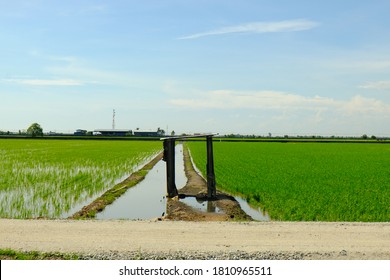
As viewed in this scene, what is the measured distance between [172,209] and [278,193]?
18.5 ft

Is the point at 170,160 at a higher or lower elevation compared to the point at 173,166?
higher

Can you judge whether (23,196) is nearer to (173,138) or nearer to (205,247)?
(173,138)

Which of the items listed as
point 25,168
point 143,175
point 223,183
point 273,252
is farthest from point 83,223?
point 25,168

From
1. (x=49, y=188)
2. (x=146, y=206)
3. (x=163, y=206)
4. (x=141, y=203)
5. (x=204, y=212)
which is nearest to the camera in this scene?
(x=204, y=212)

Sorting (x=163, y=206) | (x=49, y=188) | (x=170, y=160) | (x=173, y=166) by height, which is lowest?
(x=163, y=206)

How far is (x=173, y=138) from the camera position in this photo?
20.9 meters

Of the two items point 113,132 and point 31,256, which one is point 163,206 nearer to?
point 31,256

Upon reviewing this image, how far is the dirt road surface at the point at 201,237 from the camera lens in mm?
9938

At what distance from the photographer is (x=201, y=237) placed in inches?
438

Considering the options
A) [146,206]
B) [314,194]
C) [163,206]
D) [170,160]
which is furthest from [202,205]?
[314,194]

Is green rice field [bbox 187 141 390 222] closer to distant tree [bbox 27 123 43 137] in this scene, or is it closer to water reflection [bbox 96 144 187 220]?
water reflection [bbox 96 144 187 220]

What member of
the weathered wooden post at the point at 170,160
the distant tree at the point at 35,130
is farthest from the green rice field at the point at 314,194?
the distant tree at the point at 35,130

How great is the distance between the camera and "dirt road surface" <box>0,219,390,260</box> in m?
A: 9.94

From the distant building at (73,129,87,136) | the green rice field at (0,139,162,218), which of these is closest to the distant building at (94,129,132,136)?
the distant building at (73,129,87,136)
